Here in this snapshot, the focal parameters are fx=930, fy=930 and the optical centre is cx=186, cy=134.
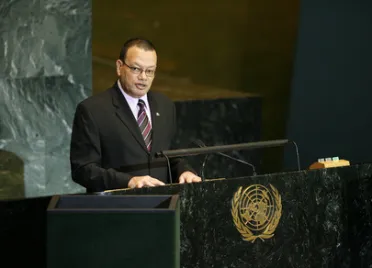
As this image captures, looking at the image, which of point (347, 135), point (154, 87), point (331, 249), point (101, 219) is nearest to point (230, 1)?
point (154, 87)

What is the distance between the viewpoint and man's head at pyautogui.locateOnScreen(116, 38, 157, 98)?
419cm

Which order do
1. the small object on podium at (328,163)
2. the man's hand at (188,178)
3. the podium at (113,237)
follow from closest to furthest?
the podium at (113,237)
the man's hand at (188,178)
the small object on podium at (328,163)

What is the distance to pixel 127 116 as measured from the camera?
427 centimetres

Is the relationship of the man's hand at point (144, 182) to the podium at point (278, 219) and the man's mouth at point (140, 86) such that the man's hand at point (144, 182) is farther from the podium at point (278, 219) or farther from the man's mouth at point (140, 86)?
the man's mouth at point (140, 86)

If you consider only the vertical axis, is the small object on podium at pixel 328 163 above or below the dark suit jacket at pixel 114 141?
below

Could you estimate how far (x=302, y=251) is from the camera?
3877 mm

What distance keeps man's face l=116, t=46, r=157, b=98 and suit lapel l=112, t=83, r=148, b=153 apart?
79mm

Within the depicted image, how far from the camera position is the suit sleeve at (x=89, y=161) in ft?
12.9

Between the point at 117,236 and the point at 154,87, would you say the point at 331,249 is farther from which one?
the point at 154,87

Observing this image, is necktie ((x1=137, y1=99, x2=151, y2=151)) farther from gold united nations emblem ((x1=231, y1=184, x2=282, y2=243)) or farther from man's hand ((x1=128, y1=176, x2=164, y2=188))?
gold united nations emblem ((x1=231, y1=184, x2=282, y2=243))

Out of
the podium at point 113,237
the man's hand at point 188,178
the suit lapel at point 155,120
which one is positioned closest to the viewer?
the podium at point 113,237

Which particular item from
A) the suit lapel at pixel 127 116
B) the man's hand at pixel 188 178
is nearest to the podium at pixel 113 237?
the man's hand at pixel 188 178

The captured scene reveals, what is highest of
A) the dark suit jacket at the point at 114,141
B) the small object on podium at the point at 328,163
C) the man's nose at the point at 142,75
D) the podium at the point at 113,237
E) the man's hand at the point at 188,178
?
the man's nose at the point at 142,75

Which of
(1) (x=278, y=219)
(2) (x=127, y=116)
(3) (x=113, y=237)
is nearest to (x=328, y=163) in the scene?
(1) (x=278, y=219)
